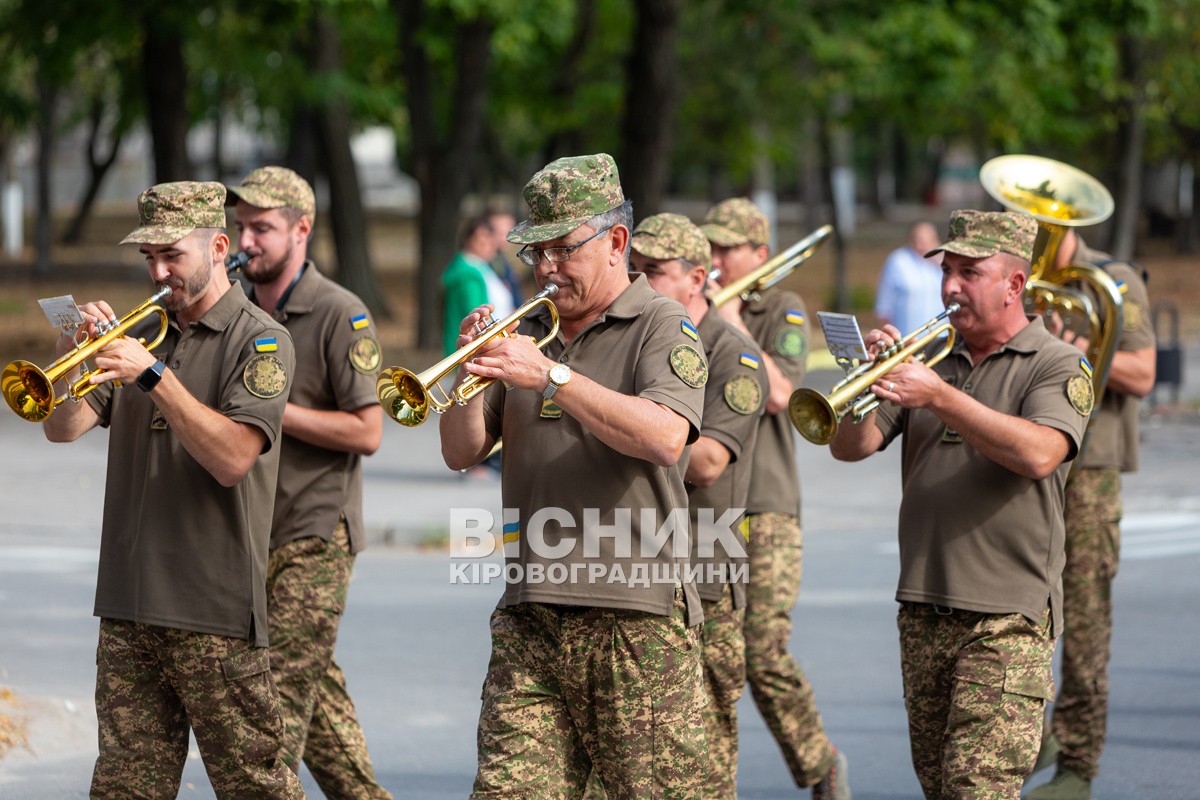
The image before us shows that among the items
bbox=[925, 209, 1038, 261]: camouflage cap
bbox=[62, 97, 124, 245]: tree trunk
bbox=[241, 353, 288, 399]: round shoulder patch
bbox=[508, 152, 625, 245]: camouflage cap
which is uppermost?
bbox=[62, 97, 124, 245]: tree trunk

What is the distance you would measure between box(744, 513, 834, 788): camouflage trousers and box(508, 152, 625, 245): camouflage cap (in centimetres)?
224

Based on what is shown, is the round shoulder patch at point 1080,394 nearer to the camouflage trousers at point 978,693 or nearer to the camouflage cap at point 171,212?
the camouflage trousers at point 978,693

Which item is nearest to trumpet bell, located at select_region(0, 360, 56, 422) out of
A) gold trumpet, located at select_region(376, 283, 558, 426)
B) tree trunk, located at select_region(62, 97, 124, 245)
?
gold trumpet, located at select_region(376, 283, 558, 426)

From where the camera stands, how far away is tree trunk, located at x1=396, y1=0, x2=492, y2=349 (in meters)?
21.5

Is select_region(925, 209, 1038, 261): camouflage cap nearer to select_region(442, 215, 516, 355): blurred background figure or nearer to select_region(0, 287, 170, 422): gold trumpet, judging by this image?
select_region(0, 287, 170, 422): gold trumpet

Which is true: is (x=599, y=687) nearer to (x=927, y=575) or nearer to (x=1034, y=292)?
(x=927, y=575)

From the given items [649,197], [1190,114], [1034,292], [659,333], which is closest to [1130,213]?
[1190,114]

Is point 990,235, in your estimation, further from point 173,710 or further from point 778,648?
point 173,710

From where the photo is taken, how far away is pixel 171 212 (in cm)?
492

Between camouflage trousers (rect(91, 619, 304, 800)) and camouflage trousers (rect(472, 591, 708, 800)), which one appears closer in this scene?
camouflage trousers (rect(472, 591, 708, 800))

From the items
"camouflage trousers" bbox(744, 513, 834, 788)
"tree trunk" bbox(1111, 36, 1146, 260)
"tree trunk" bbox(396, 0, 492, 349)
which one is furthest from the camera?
"tree trunk" bbox(1111, 36, 1146, 260)

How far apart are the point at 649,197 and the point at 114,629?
14.3 metres

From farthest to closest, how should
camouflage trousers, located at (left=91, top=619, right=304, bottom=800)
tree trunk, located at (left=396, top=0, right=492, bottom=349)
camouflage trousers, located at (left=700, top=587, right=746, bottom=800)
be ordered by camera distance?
tree trunk, located at (left=396, top=0, right=492, bottom=349)
camouflage trousers, located at (left=700, top=587, right=746, bottom=800)
camouflage trousers, located at (left=91, top=619, right=304, bottom=800)

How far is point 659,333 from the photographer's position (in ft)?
14.7
